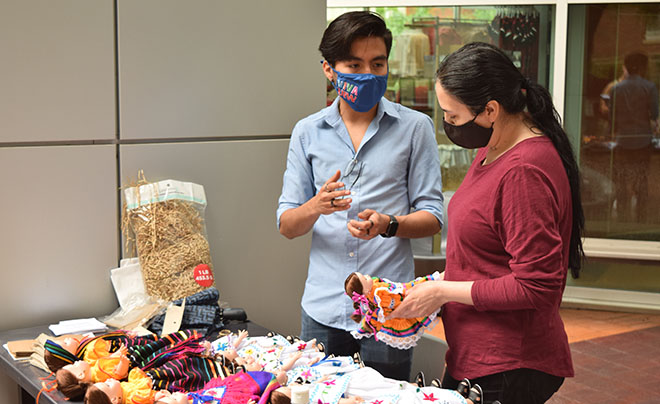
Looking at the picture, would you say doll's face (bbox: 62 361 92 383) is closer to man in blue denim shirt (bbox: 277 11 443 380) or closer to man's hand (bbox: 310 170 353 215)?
man in blue denim shirt (bbox: 277 11 443 380)

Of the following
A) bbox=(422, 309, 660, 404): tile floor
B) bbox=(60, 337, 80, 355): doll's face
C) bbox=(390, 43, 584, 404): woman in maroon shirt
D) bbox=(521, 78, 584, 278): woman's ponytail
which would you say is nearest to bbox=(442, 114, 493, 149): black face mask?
bbox=(390, 43, 584, 404): woman in maroon shirt

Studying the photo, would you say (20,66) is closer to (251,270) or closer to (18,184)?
(18,184)

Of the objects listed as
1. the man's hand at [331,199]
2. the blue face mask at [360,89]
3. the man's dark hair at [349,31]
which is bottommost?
the man's hand at [331,199]

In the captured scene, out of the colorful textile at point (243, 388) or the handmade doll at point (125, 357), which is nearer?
the colorful textile at point (243, 388)

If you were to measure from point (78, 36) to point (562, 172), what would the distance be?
2.01 metres

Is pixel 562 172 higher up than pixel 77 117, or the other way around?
pixel 77 117

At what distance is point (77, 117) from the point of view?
9.36 feet

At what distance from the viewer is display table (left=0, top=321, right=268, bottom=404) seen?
2.14m

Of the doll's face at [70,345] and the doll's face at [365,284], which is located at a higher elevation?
the doll's face at [365,284]

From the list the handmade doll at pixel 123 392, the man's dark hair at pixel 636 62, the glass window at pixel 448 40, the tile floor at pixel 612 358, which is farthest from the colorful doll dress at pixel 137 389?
the man's dark hair at pixel 636 62

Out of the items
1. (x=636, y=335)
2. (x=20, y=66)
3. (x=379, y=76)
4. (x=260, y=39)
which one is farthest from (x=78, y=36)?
(x=636, y=335)

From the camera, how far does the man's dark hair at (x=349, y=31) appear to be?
2.37 meters

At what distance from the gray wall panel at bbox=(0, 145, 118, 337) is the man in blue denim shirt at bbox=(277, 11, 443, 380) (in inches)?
35.5

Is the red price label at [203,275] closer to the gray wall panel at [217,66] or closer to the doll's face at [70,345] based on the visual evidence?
the gray wall panel at [217,66]
